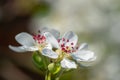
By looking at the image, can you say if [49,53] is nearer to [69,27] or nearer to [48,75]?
[48,75]

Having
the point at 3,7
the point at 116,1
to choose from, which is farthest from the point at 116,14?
the point at 3,7

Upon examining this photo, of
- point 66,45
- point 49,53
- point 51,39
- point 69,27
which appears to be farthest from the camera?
→ point 69,27

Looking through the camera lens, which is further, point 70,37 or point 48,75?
point 70,37

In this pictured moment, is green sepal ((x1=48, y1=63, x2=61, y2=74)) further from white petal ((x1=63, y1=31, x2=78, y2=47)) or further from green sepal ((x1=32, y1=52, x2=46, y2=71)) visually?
white petal ((x1=63, y1=31, x2=78, y2=47))

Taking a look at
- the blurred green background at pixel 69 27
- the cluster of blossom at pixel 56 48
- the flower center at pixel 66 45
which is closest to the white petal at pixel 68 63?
the cluster of blossom at pixel 56 48

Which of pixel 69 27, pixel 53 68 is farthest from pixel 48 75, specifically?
pixel 69 27
